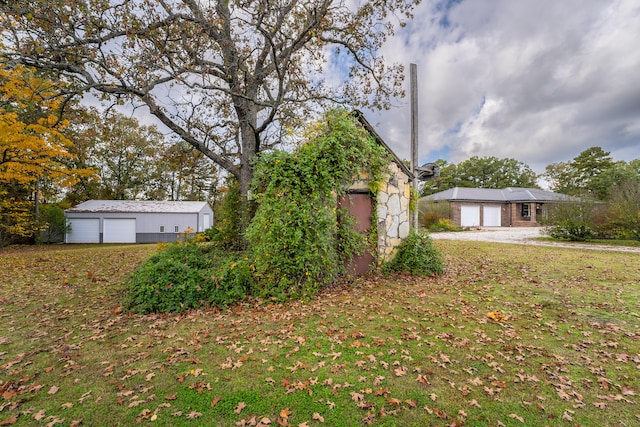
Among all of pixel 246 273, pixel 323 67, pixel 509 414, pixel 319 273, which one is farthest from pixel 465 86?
pixel 509 414

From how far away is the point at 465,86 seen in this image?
1175 cm

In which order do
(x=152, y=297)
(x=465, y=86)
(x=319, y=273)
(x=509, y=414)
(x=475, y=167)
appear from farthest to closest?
(x=475, y=167) < (x=465, y=86) < (x=319, y=273) < (x=152, y=297) < (x=509, y=414)

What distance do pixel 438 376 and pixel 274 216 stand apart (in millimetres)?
3707

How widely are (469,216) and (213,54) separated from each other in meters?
26.9

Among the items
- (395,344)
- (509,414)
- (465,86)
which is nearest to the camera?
(509,414)

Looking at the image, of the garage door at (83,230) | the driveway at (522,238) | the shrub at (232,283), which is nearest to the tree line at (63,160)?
the garage door at (83,230)

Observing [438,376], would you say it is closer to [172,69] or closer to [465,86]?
[172,69]

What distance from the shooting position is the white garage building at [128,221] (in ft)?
67.8

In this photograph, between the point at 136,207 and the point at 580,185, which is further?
the point at 580,185

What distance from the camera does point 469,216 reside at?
27172mm

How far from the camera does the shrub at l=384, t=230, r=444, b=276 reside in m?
7.21

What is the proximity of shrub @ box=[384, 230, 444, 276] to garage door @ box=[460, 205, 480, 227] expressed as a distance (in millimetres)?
21890

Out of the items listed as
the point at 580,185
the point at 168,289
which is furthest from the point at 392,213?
the point at 580,185

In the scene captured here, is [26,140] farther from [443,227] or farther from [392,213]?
[443,227]
